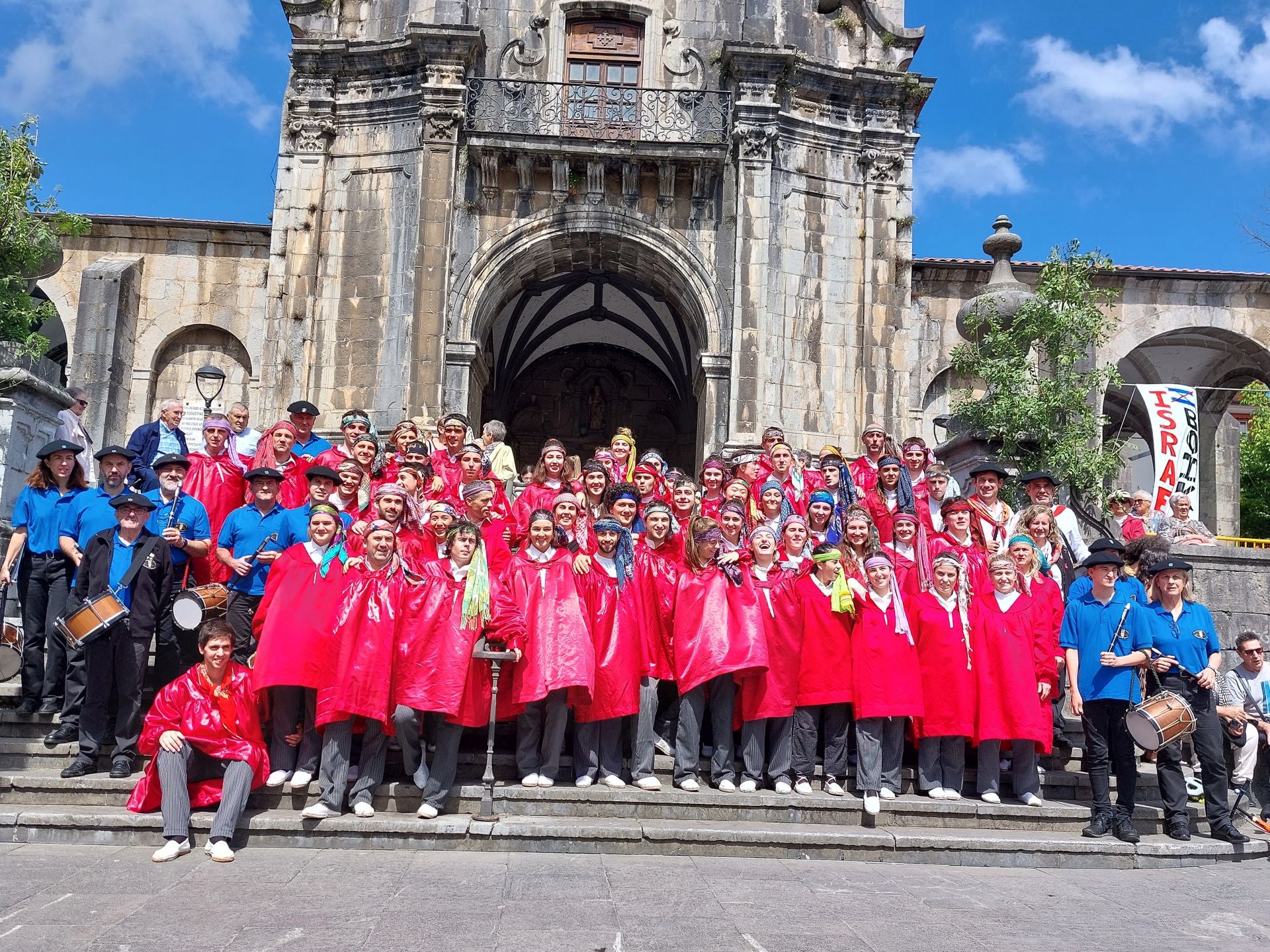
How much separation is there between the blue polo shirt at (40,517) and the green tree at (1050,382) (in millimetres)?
9337

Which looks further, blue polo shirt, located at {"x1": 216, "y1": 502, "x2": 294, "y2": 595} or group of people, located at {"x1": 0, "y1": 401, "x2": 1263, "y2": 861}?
blue polo shirt, located at {"x1": 216, "y1": 502, "x2": 294, "y2": 595}

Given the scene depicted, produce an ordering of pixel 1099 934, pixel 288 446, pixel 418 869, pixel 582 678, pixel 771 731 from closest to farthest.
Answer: pixel 1099 934
pixel 418 869
pixel 582 678
pixel 771 731
pixel 288 446

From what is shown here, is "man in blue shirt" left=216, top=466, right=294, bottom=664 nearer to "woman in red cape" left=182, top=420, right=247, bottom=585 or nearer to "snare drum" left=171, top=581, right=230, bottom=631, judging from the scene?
"snare drum" left=171, top=581, right=230, bottom=631

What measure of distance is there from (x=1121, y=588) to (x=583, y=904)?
4.58 meters

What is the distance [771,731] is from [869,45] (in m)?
12.7

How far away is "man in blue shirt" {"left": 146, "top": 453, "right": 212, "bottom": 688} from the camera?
304 inches

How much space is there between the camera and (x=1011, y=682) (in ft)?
24.3

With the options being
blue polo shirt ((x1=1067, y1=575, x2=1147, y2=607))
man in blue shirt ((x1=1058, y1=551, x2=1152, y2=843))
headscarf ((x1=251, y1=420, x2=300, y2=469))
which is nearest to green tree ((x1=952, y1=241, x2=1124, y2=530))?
blue polo shirt ((x1=1067, y1=575, x2=1147, y2=607))

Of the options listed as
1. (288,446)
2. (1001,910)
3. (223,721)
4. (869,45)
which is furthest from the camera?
(869,45)

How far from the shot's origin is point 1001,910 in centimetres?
539

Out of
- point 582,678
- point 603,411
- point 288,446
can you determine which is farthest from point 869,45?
point 582,678

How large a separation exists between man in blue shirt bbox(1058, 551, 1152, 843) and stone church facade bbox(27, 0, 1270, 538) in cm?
779

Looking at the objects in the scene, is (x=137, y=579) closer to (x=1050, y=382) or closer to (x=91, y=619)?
(x=91, y=619)

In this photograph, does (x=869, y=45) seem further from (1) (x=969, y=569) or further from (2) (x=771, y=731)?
(2) (x=771, y=731)
